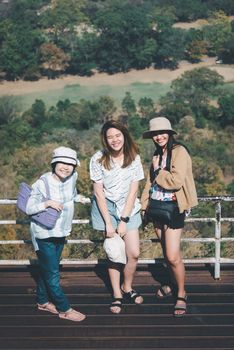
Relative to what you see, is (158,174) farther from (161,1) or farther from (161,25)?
(161,1)

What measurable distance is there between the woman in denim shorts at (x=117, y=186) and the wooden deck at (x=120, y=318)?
246 millimetres

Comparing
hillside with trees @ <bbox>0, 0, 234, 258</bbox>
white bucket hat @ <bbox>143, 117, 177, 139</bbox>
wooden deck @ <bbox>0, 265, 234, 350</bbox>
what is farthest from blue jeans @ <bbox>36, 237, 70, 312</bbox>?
hillside with trees @ <bbox>0, 0, 234, 258</bbox>

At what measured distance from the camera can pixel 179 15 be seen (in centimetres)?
6988

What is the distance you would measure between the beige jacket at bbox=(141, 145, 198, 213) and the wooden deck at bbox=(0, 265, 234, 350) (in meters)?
0.80

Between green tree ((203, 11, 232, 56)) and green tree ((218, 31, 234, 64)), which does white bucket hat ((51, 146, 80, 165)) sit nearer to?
green tree ((218, 31, 234, 64))

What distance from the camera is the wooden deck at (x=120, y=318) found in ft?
13.8

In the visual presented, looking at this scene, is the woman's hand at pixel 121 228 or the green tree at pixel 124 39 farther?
the green tree at pixel 124 39

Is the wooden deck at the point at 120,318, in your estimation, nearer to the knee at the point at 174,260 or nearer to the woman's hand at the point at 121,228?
the knee at the point at 174,260

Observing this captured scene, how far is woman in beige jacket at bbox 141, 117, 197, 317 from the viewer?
172 inches

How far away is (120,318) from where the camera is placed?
14.9 ft

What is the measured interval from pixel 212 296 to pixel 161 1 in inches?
2829

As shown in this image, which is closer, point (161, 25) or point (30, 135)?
point (30, 135)

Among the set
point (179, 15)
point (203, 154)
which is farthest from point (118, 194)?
point (179, 15)

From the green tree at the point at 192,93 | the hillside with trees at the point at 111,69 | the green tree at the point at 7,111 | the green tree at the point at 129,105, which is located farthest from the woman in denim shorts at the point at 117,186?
the green tree at the point at 192,93
